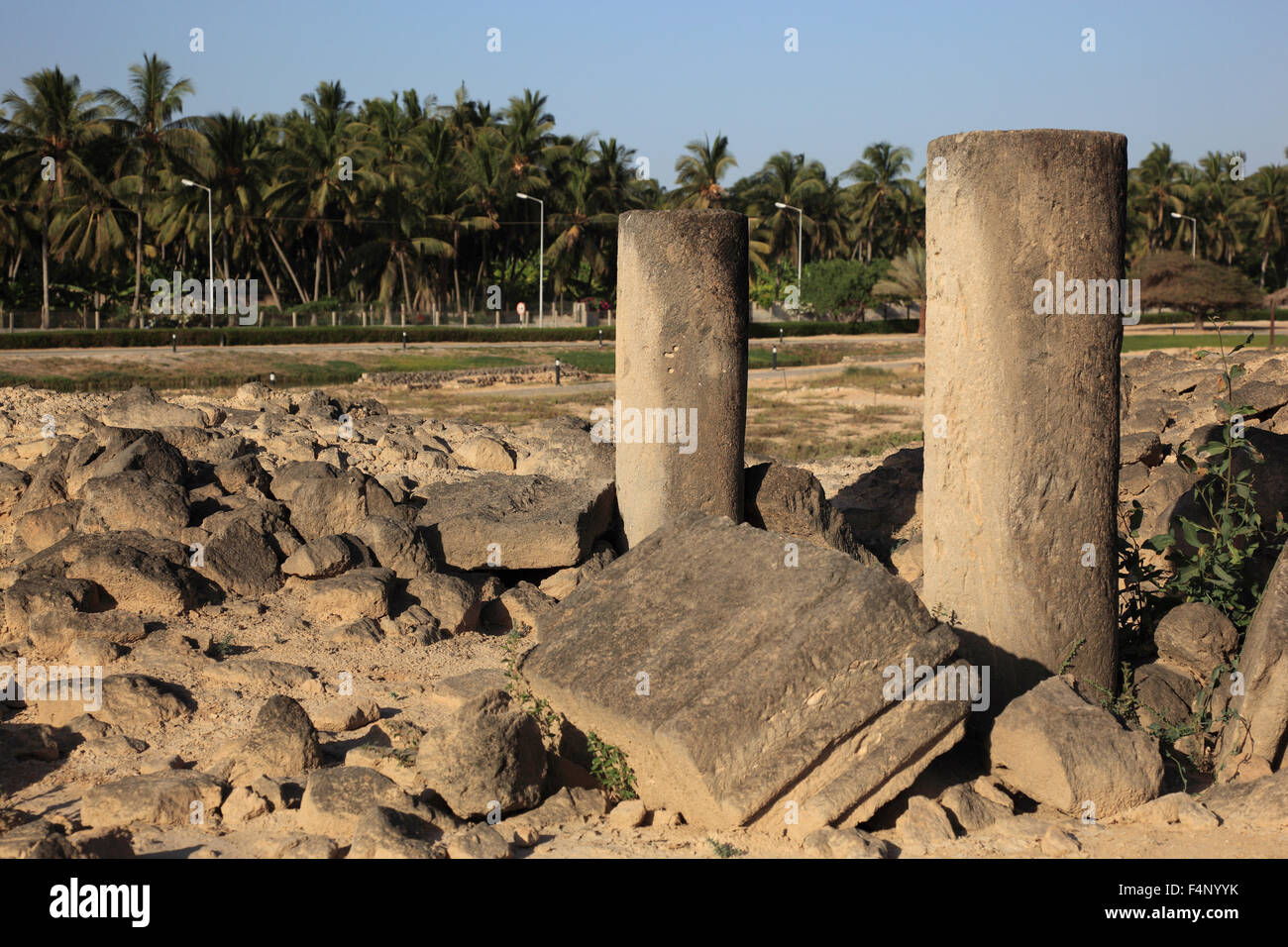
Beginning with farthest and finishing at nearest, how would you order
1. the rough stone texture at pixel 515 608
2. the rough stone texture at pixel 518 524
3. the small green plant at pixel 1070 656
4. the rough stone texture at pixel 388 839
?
the rough stone texture at pixel 518 524, the rough stone texture at pixel 515 608, the small green plant at pixel 1070 656, the rough stone texture at pixel 388 839

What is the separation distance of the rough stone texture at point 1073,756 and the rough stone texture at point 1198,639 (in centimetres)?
148

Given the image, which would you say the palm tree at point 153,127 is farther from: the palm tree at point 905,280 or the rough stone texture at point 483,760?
the rough stone texture at point 483,760

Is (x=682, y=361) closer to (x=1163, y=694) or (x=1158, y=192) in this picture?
(x=1163, y=694)

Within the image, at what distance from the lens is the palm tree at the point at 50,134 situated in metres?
48.6

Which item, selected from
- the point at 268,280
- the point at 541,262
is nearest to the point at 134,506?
the point at 541,262

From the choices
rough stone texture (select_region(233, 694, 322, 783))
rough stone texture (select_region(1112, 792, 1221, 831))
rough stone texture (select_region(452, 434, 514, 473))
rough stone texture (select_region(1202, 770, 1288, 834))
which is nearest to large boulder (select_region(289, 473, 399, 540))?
rough stone texture (select_region(452, 434, 514, 473))

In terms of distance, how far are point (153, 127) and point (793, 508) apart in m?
48.8

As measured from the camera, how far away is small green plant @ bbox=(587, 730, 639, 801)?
20.2 feet

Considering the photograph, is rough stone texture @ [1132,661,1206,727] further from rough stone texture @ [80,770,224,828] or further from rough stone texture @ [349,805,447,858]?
rough stone texture @ [80,770,224,828]

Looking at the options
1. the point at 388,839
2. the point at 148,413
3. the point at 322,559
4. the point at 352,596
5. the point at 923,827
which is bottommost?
the point at 923,827

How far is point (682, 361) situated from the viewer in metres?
9.80

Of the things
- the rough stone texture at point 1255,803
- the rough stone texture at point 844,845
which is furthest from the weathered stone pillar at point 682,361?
the rough stone texture at point 1255,803

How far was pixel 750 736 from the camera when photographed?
18.8 feet

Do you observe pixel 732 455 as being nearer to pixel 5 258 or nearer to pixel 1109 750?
pixel 1109 750
